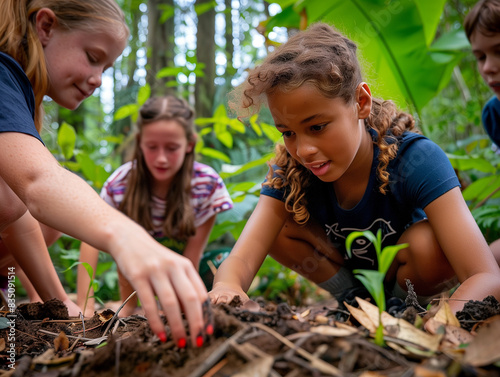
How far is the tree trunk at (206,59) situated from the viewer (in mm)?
4410

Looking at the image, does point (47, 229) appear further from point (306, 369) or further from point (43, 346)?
point (306, 369)

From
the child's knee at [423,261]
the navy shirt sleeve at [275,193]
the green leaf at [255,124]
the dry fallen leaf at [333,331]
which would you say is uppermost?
the green leaf at [255,124]

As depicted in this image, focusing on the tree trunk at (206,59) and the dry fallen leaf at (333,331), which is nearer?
the dry fallen leaf at (333,331)

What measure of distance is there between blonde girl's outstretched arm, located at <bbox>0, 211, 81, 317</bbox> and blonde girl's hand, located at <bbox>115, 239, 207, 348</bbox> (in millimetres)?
1299

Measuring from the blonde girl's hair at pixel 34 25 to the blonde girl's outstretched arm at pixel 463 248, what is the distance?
1.50 meters

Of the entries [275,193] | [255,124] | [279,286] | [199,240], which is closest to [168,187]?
[199,240]

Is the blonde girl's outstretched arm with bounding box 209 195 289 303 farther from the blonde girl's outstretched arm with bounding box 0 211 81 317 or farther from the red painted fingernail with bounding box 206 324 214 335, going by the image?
the blonde girl's outstretched arm with bounding box 0 211 81 317

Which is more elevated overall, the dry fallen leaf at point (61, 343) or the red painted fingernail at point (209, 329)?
the red painted fingernail at point (209, 329)

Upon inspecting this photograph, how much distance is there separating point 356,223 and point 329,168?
32 cm

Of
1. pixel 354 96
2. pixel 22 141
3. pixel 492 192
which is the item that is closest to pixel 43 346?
pixel 22 141

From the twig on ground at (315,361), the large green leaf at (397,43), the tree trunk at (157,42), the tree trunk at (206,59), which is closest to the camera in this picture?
the twig on ground at (315,361)

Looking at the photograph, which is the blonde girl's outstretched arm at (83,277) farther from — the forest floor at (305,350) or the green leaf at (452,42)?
the green leaf at (452,42)

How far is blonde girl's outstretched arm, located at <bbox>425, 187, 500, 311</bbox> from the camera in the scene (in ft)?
4.28

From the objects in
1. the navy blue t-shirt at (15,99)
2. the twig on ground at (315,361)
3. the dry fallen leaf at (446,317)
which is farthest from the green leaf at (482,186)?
the navy blue t-shirt at (15,99)
